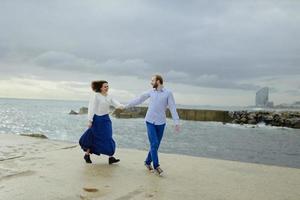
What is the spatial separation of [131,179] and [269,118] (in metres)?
53.9

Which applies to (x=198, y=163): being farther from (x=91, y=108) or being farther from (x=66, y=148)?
(x=66, y=148)

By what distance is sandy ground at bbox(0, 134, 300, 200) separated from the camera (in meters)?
4.89

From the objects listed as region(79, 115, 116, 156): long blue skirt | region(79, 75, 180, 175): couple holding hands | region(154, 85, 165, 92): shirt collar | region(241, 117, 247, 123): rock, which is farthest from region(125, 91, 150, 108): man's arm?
region(241, 117, 247, 123): rock

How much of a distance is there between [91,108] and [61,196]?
245 cm

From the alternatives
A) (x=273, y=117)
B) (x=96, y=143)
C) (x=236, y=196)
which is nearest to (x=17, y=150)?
(x=96, y=143)

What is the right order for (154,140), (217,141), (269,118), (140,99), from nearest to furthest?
(154,140) < (140,99) < (217,141) < (269,118)

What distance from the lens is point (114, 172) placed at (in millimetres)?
A: 6277

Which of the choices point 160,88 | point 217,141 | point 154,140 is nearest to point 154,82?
point 160,88

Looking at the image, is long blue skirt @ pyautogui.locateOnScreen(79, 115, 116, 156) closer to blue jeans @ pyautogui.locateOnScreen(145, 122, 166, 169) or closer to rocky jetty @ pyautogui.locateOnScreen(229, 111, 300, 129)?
blue jeans @ pyautogui.locateOnScreen(145, 122, 166, 169)

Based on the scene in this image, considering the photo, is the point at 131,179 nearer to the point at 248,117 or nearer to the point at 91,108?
the point at 91,108

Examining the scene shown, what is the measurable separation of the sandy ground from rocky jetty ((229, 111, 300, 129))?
4990 centimetres

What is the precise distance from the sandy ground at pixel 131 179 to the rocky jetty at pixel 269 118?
164 ft

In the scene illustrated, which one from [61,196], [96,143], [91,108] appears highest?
[91,108]

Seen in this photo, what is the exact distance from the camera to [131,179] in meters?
5.76
